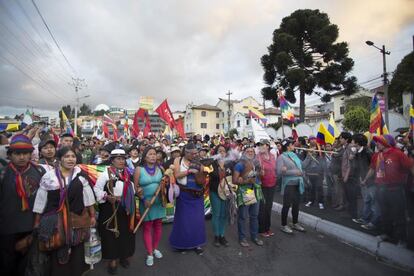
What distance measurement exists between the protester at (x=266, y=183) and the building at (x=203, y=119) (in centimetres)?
5337

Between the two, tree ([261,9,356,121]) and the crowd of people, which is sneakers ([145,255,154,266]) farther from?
tree ([261,9,356,121])

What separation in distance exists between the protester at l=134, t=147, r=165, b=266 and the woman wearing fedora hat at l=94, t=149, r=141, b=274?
0.68ft

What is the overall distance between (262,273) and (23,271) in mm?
2911

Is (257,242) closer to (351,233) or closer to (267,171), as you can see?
(267,171)

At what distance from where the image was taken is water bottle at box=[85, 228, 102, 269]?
3.43m

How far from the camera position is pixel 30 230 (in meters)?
2.69

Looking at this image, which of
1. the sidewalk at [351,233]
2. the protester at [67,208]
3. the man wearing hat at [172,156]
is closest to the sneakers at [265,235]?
the sidewalk at [351,233]

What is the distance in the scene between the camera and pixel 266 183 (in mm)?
4898

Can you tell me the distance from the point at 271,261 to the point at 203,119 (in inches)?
2234

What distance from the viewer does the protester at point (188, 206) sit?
413cm

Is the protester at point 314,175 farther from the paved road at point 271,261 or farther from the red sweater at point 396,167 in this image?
the red sweater at point 396,167

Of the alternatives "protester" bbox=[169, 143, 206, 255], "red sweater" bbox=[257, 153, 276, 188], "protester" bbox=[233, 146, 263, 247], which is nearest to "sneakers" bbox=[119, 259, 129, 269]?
"protester" bbox=[169, 143, 206, 255]

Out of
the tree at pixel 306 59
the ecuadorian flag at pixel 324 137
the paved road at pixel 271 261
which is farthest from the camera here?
the tree at pixel 306 59

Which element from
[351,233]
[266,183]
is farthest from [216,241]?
[351,233]
